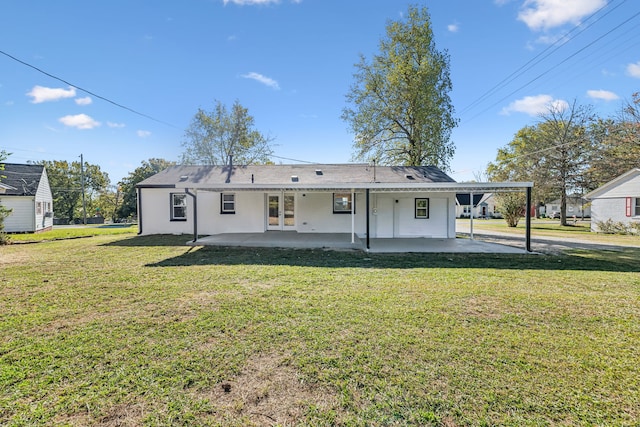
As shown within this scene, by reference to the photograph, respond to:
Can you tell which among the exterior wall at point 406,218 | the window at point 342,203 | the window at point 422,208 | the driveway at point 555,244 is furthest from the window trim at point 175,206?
the driveway at point 555,244

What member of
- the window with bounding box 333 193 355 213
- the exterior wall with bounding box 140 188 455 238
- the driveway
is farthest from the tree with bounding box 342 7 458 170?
the window with bounding box 333 193 355 213

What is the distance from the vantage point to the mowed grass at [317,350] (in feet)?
7.18

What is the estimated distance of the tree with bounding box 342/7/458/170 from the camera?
19047mm

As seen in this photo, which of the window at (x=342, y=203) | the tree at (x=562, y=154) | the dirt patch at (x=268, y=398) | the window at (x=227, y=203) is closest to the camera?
the dirt patch at (x=268, y=398)

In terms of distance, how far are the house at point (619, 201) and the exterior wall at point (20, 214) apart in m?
35.9

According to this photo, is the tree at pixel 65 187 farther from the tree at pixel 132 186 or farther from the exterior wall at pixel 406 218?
the exterior wall at pixel 406 218

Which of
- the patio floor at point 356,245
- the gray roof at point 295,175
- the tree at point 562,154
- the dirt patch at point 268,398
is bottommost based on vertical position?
the dirt patch at point 268,398

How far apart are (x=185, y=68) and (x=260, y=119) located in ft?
47.6

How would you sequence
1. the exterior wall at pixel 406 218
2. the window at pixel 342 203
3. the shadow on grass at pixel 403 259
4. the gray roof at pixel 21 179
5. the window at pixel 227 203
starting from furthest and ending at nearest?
1. the gray roof at pixel 21 179
2. the window at pixel 227 203
3. the window at pixel 342 203
4. the exterior wall at pixel 406 218
5. the shadow on grass at pixel 403 259

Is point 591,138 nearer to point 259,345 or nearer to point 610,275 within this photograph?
point 610,275

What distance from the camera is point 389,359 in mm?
2900

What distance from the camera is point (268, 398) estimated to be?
2.35m

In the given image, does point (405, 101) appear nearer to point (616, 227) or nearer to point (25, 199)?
point (616, 227)

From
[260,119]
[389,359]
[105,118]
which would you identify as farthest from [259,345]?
[260,119]
